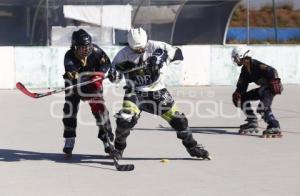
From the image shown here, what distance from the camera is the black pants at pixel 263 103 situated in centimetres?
961

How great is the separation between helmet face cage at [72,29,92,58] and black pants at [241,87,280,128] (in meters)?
3.02

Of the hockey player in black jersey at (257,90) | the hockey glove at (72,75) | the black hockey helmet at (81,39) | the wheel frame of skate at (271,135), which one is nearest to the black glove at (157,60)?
the black hockey helmet at (81,39)

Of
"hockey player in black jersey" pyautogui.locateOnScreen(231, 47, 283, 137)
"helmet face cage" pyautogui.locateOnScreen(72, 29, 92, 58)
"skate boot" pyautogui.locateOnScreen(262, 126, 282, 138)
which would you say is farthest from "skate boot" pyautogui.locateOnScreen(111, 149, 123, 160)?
"skate boot" pyautogui.locateOnScreen(262, 126, 282, 138)

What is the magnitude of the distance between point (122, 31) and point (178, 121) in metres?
12.0

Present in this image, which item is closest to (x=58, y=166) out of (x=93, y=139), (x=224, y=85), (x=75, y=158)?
(x=75, y=158)

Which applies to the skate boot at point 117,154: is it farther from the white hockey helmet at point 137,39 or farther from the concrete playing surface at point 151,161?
the white hockey helmet at point 137,39

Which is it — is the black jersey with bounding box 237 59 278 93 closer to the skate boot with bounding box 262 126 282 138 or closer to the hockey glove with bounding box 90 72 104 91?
the skate boot with bounding box 262 126 282 138

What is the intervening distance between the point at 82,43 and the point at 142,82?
0.74 m

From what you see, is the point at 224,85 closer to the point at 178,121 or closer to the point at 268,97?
the point at 268,97

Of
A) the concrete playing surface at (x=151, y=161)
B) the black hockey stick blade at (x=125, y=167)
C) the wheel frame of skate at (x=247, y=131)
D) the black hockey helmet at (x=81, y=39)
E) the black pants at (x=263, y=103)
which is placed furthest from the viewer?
the wheel frame of skate at (x=247, y=131)

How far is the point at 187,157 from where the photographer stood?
7.93 m

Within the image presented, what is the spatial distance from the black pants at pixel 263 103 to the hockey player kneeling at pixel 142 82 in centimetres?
224

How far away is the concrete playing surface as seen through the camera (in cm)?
634

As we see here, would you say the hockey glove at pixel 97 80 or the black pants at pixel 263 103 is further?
the black pants at pixel 263 103
